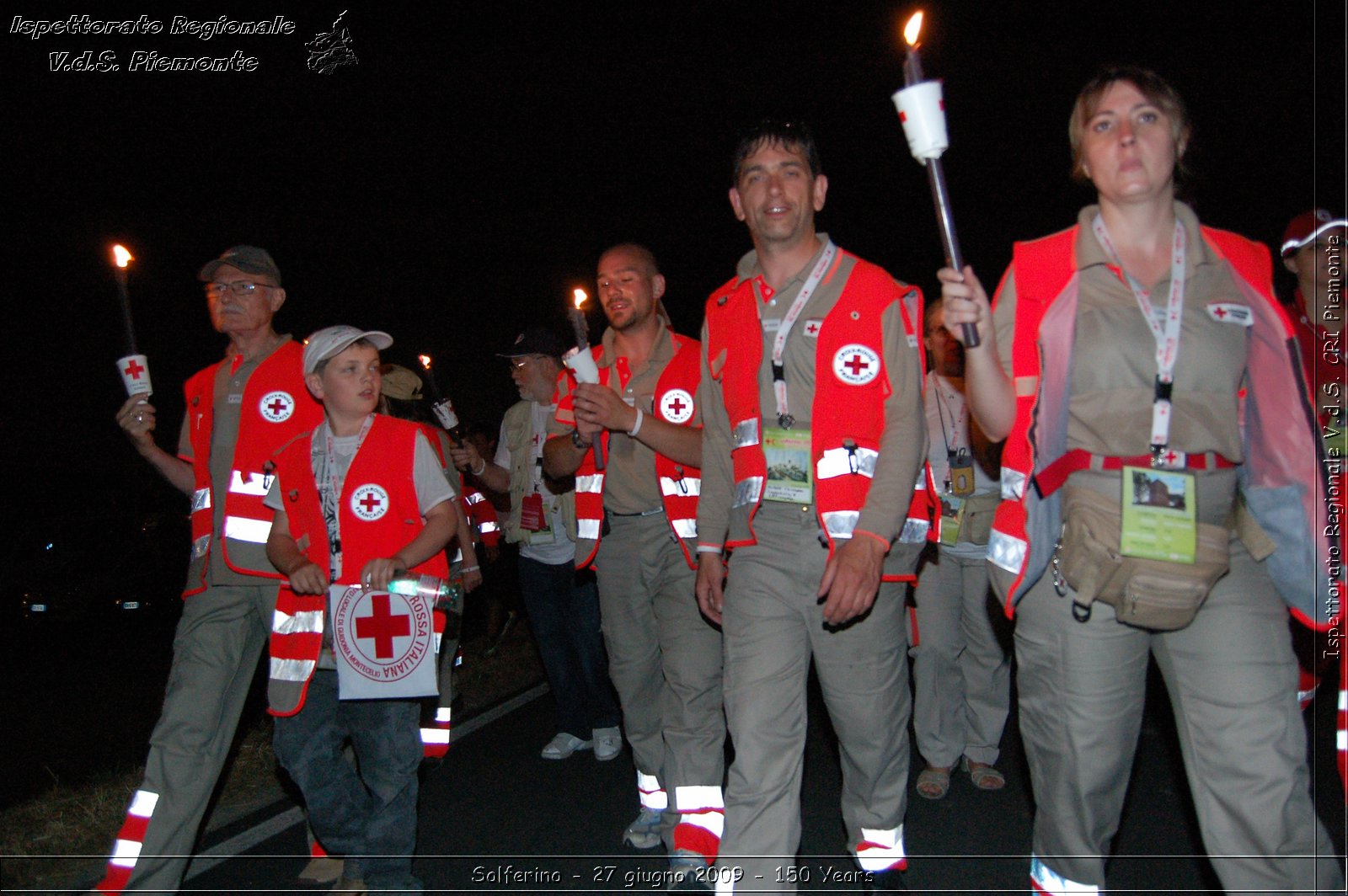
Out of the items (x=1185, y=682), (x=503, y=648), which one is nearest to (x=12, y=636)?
(x=503, y=648)

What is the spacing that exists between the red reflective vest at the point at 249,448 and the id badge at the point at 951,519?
3426mm

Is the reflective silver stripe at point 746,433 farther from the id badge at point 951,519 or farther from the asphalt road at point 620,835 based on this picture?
the id badge at point 951,519

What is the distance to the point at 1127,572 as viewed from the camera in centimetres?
285

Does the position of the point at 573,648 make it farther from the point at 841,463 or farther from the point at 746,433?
the point at 841,463

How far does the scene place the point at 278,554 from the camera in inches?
173

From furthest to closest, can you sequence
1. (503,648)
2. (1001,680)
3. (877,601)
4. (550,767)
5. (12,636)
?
(12,636) < (503,648) < (550,767) < (1001,680) < (877,601)

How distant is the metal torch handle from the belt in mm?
446

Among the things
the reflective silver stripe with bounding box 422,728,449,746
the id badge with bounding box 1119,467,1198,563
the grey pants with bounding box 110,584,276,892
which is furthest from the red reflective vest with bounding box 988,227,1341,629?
the grey pants with bounding box 110,584,276,892

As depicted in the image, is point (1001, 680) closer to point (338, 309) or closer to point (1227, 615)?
point (1227, 615)

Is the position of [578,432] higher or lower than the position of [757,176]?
lower

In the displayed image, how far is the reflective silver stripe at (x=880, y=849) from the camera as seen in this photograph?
3.81 meters

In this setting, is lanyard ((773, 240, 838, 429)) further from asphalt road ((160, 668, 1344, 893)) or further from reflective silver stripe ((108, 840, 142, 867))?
reflective silver stripe ((108, 840, 142, 867))

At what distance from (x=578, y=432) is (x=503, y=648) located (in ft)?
21.8

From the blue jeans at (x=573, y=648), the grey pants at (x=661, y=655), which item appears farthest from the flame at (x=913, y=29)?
the blue jeans at (x=573, y=648)
